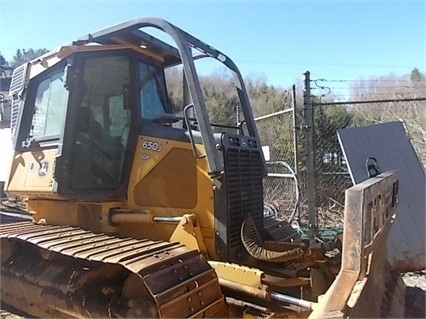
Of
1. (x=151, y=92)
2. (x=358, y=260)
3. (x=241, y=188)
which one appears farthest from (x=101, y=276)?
(x=358, y=260)

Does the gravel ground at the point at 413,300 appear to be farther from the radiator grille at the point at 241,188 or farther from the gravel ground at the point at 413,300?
the radiator grille at the point at 241,188

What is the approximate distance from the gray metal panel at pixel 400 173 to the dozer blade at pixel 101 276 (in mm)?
2490

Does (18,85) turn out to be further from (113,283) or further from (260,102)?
(260,102)

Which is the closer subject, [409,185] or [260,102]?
[409,185]

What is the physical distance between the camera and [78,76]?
3.67 m

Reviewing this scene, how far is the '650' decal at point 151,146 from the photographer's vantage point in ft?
11.4

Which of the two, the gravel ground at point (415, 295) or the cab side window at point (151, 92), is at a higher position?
the cab side window at point (151, 92)

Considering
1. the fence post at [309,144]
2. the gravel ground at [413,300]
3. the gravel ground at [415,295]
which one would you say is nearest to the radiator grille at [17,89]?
the gravel ground at [413,300]

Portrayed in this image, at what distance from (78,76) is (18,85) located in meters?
1.15

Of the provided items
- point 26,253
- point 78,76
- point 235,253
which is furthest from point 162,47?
point 26,253

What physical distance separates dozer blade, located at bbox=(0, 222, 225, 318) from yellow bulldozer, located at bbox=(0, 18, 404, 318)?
10 millimetres

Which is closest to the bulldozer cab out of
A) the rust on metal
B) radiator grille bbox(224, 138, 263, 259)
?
radiator grille bbox(224, 138, 263, 259)

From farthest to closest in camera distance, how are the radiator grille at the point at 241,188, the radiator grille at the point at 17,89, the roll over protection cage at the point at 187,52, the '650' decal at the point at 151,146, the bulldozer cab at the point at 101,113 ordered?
the radiator grille at the point at 17,89 < the bulldozer cab at the point at 101,113 < the '650' decal at the point at 151,146 < the radiator grille at the point at 241,188 < the roll over protection cage at the point at 187,52

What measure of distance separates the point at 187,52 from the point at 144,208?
1.38 meters
